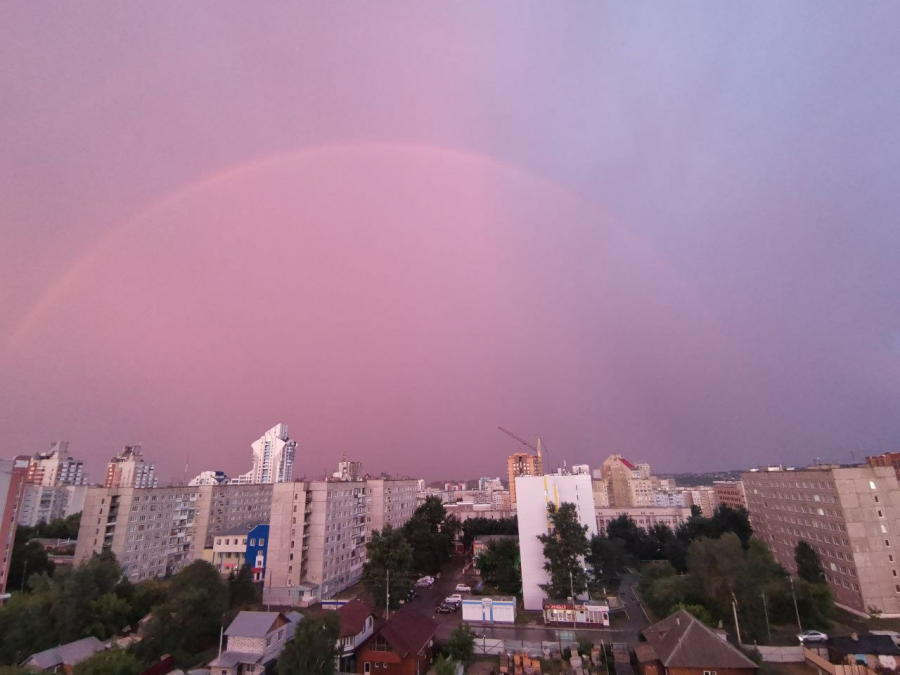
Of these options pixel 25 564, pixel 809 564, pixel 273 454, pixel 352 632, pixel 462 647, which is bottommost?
pixel 462 647

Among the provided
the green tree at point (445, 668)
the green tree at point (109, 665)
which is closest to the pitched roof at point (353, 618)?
the green tree at point (445, 668)

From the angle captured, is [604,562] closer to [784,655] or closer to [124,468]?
[784,655]

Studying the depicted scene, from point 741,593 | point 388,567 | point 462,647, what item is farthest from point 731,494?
point 462,647

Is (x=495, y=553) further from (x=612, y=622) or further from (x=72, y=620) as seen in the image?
(x=72, y=620)

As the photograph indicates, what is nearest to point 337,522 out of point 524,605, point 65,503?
point 524,605

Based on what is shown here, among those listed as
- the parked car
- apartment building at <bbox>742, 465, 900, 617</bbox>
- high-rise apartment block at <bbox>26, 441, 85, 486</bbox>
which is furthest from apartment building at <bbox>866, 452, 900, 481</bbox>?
high-rise apartment block at <bbox>26, 441, 85, 486</bbox>

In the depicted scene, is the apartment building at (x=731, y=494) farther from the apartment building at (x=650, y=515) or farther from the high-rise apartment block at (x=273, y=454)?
the high-rise apartment block at (x=273, y=454)
